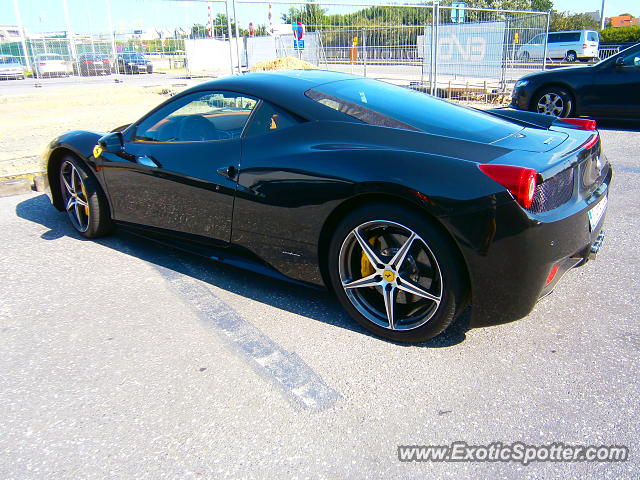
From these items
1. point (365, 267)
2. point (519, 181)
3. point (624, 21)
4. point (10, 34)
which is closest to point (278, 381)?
point (365, 267)

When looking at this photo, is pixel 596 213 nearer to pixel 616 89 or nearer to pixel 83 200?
pixel 83 200

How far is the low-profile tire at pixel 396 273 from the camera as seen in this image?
8.52ft

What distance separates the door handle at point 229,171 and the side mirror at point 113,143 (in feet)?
3.66

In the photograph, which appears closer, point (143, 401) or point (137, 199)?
point (143, 401)

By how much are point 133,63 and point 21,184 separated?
15.4m

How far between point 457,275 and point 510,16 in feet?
43.1

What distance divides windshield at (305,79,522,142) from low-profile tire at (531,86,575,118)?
679 centimetres

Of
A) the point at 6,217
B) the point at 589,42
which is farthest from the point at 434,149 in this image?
the point at 589,42

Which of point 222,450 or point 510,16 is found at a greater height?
point 510,16

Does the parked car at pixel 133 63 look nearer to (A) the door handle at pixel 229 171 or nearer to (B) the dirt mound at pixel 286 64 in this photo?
(B) the dirt mound at pixel 286 64

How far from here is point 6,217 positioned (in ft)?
17.1

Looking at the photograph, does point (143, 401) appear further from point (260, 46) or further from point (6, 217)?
point (260, 46)

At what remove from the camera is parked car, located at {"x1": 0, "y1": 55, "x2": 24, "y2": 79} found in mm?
18516

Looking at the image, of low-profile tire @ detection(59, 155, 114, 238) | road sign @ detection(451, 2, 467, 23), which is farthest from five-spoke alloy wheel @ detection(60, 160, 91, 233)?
road sign @ detection(451, 2, 467, 23)
